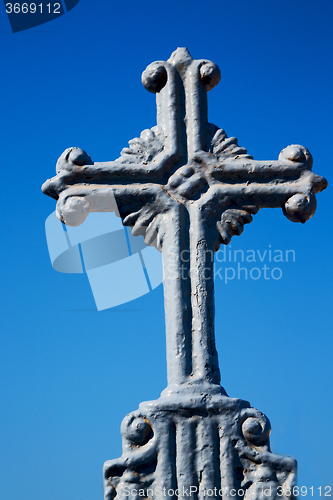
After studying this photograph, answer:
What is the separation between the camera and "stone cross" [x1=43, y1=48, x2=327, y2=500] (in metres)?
2.81

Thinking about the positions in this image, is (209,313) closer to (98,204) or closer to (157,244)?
(157,244)

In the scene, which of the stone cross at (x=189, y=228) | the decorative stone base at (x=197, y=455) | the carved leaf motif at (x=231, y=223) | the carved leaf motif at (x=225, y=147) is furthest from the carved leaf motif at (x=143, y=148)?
the decorative stone base at (x=197, y=455)

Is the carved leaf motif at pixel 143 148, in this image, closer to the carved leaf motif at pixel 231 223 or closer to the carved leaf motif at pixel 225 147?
the carved leaf motif at pixel 225 147

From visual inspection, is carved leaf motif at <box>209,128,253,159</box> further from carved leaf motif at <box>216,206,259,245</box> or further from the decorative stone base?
the decorative stone base

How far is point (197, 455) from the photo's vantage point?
283 centimetres

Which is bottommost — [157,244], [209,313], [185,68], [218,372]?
[218,372]

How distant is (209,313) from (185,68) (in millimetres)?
1712

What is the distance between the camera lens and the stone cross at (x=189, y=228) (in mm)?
2814

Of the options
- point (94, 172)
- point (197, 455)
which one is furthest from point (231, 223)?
point (197, 455)

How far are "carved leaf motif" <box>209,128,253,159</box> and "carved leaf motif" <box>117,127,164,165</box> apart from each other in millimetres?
352

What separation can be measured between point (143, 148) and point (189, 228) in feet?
2.06

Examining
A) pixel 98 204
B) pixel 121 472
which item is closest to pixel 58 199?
pixel 98 204

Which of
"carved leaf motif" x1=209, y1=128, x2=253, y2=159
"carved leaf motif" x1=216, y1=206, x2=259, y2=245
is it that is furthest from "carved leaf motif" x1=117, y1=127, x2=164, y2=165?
"carved leaf motif" x1=216, y1=206, x2=259, y2=245

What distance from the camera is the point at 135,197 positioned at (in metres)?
3.33
